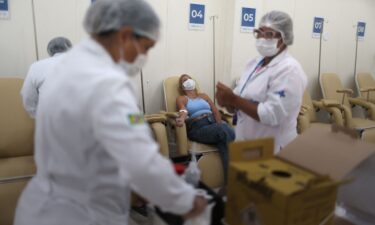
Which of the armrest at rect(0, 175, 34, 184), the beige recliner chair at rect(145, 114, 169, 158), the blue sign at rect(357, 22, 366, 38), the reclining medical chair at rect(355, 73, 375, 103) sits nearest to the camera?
the armrest at rect(0, 175, 34, 184)

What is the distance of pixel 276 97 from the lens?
5.55ft

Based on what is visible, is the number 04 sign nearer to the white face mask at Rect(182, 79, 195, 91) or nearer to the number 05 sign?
the number 05 sign

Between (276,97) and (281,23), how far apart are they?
0.43 meters

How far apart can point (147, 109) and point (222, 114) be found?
2.59 ft

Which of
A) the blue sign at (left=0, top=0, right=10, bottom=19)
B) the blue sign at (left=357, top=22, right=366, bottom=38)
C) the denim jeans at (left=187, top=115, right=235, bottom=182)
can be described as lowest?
the denim jeans at (left=187, top=115, right=235, bottom=182)

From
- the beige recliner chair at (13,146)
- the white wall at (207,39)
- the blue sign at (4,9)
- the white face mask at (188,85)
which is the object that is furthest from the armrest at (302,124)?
the blue sign at (4,9)

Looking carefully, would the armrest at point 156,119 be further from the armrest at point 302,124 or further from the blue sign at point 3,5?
the blue sign at point 3,5

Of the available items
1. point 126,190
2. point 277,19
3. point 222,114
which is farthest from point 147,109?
point 126,190

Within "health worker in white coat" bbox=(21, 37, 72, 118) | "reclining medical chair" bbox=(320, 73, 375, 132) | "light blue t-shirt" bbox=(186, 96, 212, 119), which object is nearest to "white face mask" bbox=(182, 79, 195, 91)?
"light blue t-shirt" bbox=(186, 96, 212, 119)

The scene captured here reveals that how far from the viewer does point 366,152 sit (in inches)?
47.7

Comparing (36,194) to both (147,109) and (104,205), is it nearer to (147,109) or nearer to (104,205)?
(104,205)

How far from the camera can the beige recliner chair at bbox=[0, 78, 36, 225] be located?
219 centimetres

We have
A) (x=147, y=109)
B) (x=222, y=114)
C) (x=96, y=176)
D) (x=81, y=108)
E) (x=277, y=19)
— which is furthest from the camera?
(x=147, y=109)

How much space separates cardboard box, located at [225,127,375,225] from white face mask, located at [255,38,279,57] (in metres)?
0.62
